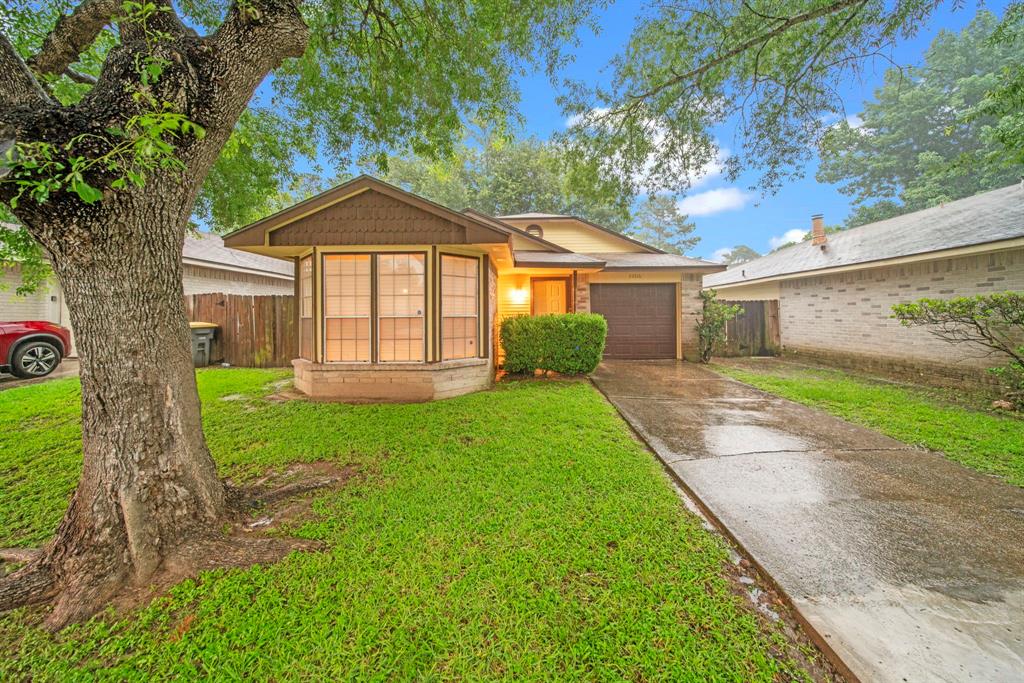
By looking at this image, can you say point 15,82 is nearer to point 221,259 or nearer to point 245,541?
point 245,541

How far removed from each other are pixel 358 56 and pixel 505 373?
5.99m

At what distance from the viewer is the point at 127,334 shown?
2178 mm

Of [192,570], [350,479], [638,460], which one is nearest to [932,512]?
[638,460]

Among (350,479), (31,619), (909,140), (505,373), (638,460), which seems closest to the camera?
(31,619)

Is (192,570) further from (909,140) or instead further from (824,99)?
(909,140)

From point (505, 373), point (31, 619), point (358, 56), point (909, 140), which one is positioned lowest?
point (31, 619)

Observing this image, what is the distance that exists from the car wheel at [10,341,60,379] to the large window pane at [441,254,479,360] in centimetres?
874

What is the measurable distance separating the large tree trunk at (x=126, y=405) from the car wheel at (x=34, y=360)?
900 centimetres

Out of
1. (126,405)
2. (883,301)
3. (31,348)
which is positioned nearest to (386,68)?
(126,405)

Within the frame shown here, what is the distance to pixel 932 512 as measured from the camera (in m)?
2.72

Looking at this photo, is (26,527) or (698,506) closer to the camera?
(26,527)

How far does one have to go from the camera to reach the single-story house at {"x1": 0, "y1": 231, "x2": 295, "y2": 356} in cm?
950

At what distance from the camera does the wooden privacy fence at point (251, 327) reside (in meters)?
9.39

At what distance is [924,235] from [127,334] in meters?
12.9
